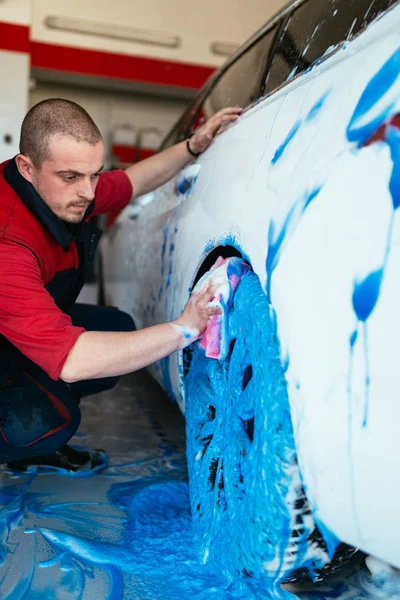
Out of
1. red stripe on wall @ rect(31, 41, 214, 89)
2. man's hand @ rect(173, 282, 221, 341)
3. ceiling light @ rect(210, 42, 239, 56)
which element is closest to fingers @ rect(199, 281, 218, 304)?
man's hand @ rect(173, 282, 221, 341)

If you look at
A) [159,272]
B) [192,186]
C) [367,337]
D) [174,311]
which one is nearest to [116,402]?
[159,272]

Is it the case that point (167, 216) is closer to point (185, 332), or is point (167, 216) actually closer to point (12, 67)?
point (185, 332)

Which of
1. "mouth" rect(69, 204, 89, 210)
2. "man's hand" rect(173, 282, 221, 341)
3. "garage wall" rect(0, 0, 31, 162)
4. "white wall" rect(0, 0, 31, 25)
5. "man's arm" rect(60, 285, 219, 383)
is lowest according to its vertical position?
"man's arm" rect(60, 285, 219, 383)

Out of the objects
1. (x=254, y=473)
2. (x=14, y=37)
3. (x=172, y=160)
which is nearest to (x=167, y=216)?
(x=172, y=160)

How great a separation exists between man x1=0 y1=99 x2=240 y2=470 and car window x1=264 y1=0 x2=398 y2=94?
207 millimetres

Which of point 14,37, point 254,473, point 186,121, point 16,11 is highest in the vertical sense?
point 16,11

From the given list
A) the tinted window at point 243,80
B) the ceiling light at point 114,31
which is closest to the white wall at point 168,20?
the ceiling light at point 114,31

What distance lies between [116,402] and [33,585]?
4.48ft

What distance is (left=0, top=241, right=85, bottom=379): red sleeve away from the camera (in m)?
1.22

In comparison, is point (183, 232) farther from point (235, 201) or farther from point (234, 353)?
point (234, 353)

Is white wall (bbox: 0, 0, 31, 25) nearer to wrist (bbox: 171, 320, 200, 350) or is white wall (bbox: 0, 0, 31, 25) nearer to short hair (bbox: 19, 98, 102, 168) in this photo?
short hair (bbox: 19, 98, 102, 168)

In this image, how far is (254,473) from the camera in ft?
3.16

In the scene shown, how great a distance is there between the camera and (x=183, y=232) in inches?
60.5

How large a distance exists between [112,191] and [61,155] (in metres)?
0.51
